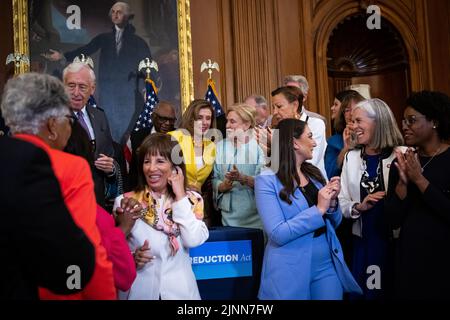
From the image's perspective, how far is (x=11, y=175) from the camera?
186 cm

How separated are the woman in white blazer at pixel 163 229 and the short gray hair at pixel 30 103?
989mm

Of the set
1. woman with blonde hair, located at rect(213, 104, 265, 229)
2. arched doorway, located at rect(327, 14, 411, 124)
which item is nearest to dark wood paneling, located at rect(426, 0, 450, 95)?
arched doorway, located at rect(327, 14, 411, 124)

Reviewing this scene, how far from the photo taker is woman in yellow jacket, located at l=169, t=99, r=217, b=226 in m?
4.51

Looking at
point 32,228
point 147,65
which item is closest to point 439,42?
point 147,65

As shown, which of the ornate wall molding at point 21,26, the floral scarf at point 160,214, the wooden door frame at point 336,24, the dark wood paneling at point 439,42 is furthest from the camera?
the dark wood paneling at point 439,42

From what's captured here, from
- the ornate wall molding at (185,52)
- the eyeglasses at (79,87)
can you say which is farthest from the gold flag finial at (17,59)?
the eyeglasses at (79,87)

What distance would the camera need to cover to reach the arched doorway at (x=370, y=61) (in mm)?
8562

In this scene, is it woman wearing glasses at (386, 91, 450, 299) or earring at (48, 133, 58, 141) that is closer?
earring at (48, 133, 58, 141)

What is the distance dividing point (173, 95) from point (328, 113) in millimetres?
2252

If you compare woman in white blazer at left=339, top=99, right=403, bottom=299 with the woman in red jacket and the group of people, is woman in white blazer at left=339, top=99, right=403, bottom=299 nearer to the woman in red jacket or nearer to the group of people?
the group of people

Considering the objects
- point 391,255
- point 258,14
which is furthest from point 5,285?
point 258,14

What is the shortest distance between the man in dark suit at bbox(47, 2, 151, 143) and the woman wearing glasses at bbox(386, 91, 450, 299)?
419cm

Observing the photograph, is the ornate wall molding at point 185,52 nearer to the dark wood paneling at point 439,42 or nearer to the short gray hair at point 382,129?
the short gray hair at point 382,129

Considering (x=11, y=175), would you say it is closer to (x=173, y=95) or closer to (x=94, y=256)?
(x=94, y=256)
